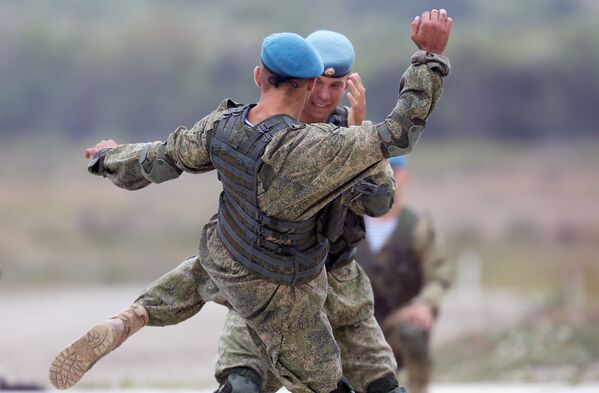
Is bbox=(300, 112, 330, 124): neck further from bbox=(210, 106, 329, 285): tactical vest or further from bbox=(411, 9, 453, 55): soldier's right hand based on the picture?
bbox=(411, 9, 453, 55): soldier's right hand

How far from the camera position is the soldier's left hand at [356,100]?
5637 mm

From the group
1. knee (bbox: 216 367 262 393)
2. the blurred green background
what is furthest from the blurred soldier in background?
the blurred green background

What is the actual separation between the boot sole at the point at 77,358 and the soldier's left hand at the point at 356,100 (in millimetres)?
1266

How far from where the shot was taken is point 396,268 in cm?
868

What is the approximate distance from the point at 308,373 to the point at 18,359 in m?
8.60

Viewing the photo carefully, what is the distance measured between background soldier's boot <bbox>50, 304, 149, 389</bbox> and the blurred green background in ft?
44.5

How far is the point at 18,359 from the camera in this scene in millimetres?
13734

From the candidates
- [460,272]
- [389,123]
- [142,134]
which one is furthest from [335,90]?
[142,134]

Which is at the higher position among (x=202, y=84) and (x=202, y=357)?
(x=202, y=84)

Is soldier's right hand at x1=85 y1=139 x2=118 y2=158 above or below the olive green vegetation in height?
below

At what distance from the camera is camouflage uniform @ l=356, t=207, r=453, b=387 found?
337 inches

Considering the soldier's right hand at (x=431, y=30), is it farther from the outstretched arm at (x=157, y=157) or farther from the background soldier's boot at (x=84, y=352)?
the background soldier's boot at (x=84, y=352)

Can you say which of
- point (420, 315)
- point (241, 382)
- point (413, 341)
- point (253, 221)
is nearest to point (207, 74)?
point (413, 341)

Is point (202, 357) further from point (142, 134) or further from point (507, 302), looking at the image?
point (142, 134)
